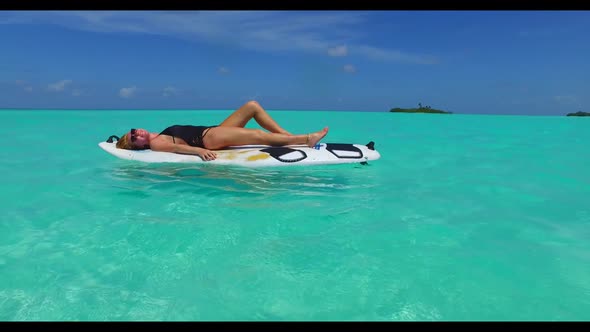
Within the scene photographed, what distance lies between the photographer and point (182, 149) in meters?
6.39

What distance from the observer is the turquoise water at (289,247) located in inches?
90.9

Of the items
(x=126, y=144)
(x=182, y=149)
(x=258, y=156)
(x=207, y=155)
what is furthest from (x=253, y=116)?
(x=126, y=144)

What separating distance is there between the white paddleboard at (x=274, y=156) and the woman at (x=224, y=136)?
10 cm

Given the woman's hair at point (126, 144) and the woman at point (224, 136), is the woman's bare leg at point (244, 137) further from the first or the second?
the woman's hair at point (126, 144)

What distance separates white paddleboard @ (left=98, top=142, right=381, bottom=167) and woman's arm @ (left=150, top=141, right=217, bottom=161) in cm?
6

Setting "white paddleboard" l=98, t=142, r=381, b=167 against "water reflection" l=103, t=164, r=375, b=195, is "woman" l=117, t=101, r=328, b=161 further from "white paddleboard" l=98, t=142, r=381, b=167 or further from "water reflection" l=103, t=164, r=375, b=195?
"water reflection" l=103, t=164, r=375, b=195

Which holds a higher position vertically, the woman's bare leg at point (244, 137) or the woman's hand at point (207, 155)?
the woman's bare leg at point (244, 137)

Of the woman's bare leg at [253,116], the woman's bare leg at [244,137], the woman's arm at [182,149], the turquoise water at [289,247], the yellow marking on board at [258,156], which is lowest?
the turquoise water at [289,247]

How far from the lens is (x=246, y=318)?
2.19 metres

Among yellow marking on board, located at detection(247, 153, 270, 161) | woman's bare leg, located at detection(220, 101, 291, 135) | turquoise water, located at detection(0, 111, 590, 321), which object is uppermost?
woman's bare leg, located at detection(220, 101, 291, 135)

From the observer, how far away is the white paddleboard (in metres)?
6.08

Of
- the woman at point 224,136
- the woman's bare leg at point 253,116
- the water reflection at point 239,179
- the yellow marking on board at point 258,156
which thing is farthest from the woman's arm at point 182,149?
the woman's bare leg at point 253,116

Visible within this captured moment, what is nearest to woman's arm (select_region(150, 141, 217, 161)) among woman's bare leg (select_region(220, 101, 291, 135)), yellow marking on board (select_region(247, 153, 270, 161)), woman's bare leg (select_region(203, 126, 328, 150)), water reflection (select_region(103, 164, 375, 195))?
water reflection (select_region(103, 164, 375, 195))
